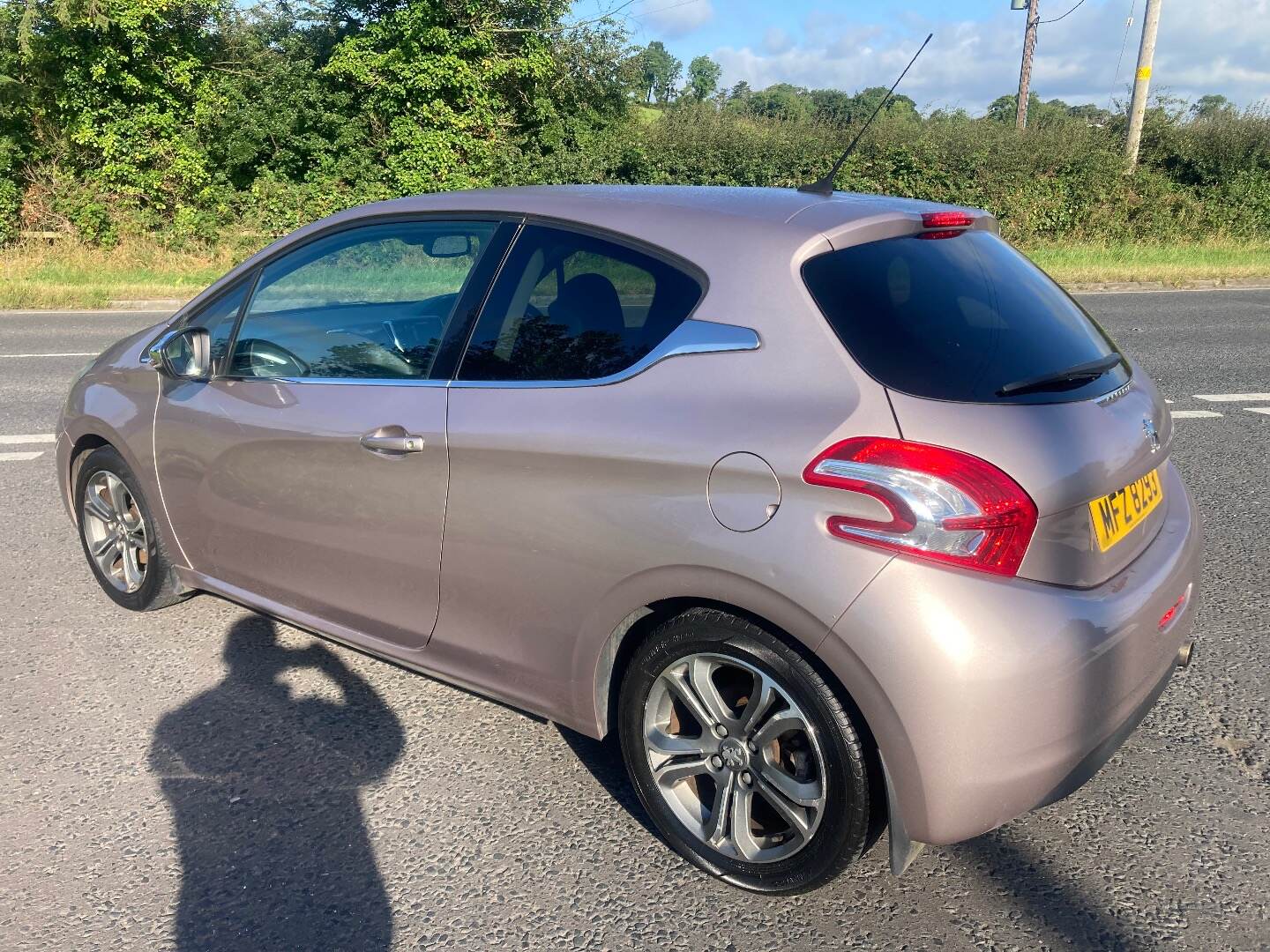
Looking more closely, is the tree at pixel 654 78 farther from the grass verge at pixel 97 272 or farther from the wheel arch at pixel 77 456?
the wheel arch at pixel 77 456

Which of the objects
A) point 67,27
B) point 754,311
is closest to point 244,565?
point 754,311

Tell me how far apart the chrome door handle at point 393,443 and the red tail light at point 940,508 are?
1256 mm

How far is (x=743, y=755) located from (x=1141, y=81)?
2097 centimetres

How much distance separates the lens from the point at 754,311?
8.18ft

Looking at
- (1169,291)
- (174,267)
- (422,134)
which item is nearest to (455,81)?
(422,134)

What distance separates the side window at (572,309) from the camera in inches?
105

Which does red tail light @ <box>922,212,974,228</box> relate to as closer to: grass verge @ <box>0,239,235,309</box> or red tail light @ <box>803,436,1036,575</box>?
red tail light @ <box>803,436,1036,575</box>

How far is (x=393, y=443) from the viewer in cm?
299

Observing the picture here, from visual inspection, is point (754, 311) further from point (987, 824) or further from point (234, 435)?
point (234, 435)

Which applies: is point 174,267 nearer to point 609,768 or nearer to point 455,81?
point 455,81

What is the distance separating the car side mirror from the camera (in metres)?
3.61

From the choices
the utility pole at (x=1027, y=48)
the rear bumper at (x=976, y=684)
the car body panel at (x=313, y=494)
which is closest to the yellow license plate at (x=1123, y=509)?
the rear bumper at (x=976, y=684)

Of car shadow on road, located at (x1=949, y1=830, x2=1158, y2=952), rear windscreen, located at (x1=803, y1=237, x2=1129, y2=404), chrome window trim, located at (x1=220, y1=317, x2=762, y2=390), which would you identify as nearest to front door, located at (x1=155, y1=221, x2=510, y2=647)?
chrome window trim, located at (x1=220, y1=317, x2=762, y2=390)

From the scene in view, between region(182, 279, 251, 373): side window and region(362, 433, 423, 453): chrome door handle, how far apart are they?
36.4 inches
